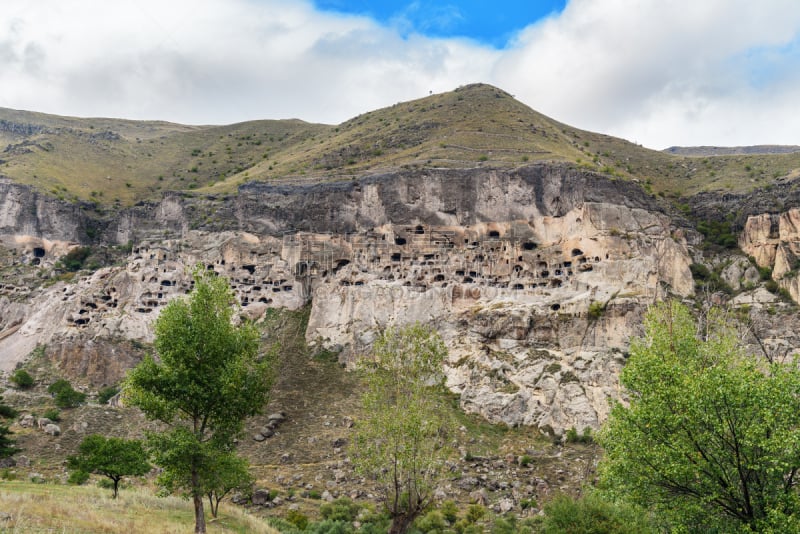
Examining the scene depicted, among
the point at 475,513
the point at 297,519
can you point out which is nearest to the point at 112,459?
the point at 297,519

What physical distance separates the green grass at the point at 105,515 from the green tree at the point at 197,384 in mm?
1597

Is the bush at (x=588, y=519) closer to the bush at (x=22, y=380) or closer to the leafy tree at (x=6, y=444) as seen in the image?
the leafy tree at (x=6, y=444)

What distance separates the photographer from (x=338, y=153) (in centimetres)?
8412

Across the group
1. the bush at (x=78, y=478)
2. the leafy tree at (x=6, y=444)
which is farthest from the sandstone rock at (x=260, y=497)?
the leafy tree at (x=6, y=444)

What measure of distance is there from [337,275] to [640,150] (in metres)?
62.6

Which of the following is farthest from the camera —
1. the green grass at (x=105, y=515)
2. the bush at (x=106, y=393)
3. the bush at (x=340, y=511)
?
the bush at (x=106, y=393)

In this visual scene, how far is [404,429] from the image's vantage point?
22797 millimetres

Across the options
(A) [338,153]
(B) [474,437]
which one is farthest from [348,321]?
(A) [338,153]

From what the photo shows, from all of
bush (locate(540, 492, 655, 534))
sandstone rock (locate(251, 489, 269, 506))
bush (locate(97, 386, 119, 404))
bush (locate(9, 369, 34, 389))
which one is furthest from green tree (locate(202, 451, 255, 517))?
bush (locate(9, 369, 34, 389))

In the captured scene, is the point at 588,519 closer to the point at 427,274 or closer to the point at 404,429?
the point at 404,429

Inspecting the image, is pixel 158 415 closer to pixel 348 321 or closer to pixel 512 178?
pixel 348 321

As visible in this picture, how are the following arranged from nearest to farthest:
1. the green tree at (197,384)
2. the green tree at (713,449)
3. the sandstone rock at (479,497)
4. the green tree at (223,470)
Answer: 1. the green tree at (713,449)
2. the green tree at (197,384)
3. the green tree at (223,470)
4. the sandstone rock at (479,497)

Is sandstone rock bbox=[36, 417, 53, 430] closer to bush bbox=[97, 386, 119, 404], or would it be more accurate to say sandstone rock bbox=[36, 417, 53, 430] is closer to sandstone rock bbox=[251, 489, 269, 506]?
bush bbox=[97, 386, 119, 404]

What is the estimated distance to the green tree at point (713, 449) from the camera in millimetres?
13539
